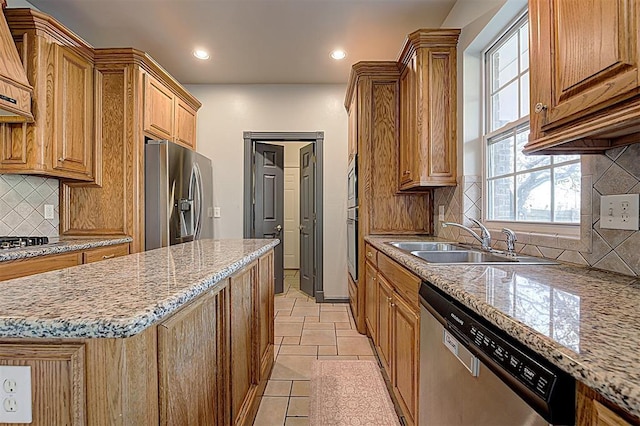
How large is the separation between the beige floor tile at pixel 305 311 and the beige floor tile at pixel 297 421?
1849mm

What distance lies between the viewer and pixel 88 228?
303 centimetres

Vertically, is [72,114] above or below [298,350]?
above

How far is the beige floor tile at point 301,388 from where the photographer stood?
213cm

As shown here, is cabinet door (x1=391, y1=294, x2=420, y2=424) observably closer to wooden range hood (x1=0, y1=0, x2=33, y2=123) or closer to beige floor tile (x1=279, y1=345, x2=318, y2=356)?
beige floor tile (x1=279, y1=345, x2=318, y2=356)

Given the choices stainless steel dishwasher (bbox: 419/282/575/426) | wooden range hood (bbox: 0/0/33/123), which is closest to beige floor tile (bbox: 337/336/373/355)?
stainless steel dishwasher (bbox: 419/282/575/426)

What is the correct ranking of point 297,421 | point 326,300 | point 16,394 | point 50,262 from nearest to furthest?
point 16,394, point 297,421, point 50,262, point 326,300

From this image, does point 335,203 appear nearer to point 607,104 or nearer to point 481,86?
point 481,86

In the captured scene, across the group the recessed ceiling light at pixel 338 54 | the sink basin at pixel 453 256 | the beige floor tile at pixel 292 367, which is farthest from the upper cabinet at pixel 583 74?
the recessed ceiling light at pixel 338 54

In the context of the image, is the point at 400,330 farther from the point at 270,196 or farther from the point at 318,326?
the point at 270,196

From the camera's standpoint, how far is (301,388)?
2188 millimetres

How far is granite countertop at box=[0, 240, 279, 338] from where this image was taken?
635mm

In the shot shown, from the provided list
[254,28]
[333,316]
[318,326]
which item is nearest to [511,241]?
[318,326]

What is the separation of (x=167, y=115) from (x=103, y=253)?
1578mm

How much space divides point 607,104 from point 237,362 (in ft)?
5.28
